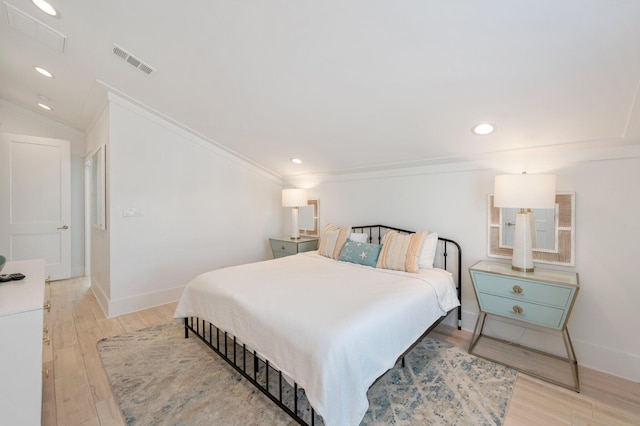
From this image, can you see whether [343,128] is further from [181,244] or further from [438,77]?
[181,244]

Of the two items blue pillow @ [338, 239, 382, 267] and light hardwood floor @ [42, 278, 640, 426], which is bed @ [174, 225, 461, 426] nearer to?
blue pillow @ [338, 239, 382, 267]

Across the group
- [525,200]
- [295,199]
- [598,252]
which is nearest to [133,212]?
[295,199]

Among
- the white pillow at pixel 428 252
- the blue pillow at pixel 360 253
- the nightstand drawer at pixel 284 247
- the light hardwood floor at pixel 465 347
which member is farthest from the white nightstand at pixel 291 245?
the light hardwood floor at pixel 465 347

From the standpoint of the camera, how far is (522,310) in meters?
2.16

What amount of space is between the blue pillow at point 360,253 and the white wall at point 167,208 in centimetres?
200

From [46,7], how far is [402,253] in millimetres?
3474

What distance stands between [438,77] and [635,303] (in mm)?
2268

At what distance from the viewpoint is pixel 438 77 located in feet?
6.15

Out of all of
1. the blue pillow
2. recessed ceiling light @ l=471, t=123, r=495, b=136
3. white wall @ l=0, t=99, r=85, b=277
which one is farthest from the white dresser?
white wall @ l=0, t=99, r=85, b=277

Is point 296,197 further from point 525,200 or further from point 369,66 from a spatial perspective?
point 525,200

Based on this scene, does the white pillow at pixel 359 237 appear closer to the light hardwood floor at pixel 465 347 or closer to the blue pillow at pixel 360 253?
the blue pillow at pixel 360 253

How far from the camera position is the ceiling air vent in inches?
91.0

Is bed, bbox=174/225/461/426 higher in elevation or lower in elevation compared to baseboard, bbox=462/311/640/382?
higher

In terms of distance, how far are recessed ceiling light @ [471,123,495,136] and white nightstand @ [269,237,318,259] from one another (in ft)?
8.62
